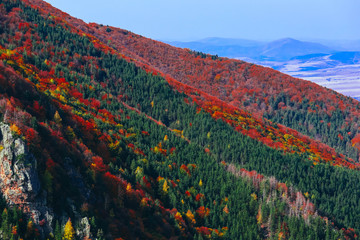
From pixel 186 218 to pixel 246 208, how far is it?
21707mm

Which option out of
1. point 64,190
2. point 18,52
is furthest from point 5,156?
point 18,52

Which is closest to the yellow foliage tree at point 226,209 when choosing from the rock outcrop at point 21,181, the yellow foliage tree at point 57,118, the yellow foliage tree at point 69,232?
the yellow foliage tree at point 57,118

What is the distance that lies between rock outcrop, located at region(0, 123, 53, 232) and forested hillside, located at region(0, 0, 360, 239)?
136 millimetres

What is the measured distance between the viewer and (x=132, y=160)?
280ft

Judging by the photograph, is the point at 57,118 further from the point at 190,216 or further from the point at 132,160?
the point at 190,216

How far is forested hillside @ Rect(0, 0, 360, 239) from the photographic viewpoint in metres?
48.3

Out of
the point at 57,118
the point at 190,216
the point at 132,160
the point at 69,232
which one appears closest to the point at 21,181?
the point at 69,232

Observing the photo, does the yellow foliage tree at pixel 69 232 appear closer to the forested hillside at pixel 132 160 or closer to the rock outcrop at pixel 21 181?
the forested hillside at pixel 132 160

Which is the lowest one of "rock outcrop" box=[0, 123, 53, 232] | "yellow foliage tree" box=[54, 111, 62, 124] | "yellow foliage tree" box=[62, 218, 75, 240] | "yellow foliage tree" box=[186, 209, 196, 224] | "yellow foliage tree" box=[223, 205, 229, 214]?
"yellow foliage tree" box=[186, 209, 196, 224]

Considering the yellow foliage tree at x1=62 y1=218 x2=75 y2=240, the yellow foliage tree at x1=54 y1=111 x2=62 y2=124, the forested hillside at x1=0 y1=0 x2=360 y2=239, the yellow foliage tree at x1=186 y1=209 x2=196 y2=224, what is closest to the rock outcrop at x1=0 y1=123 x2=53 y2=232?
the forested hillside at x1=0 y1=0 x2=360 y2=239

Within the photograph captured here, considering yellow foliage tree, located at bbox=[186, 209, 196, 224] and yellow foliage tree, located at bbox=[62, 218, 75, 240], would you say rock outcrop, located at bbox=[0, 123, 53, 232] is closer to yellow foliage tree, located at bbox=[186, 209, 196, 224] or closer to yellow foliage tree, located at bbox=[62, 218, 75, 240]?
yellow foliage tree, located at bbox=[62, 218, 75, 240]

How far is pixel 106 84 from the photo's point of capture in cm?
14688

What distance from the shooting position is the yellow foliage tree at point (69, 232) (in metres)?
44.1

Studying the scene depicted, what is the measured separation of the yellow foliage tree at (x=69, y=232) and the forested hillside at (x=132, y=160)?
17 cm
